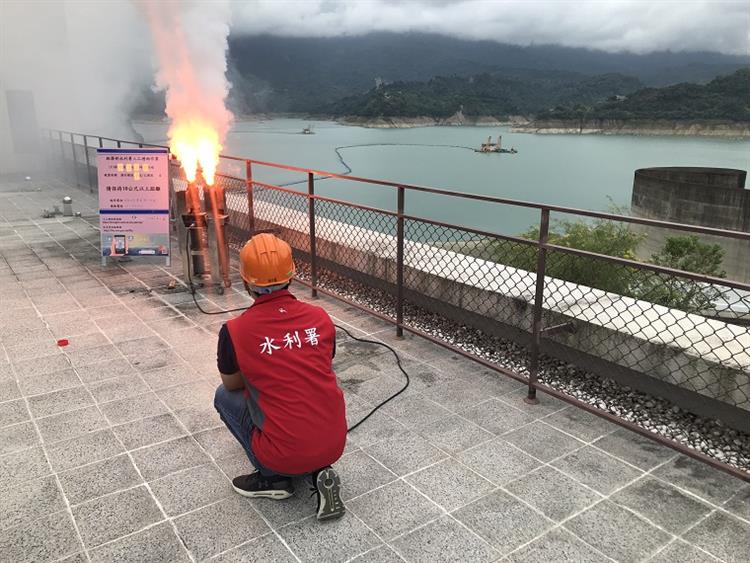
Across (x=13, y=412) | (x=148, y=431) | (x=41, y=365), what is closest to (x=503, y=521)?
(x=148, y=431)

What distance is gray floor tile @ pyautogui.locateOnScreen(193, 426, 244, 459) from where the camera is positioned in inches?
140

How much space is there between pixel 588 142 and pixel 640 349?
106 m

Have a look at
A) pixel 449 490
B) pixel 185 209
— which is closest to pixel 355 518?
pixel 449 490

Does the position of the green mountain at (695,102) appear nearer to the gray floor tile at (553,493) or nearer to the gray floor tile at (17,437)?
the gray floor tile at (553,493)

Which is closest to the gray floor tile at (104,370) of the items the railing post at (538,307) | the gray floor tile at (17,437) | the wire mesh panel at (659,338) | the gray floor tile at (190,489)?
the gray floor tile at (17,437)

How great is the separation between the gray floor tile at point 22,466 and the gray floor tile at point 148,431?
0.45m

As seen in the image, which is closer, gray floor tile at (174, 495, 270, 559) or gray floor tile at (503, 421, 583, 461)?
gray floor tile at (174, 495, 270, 559)

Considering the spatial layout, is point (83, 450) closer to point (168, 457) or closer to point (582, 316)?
point (168, 457)

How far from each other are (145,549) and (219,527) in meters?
0.35

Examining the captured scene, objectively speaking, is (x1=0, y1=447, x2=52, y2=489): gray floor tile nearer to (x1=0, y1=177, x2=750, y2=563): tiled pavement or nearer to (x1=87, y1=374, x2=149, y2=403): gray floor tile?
(x1=0, y1=177, x2=750, y2=563): tiled pavement

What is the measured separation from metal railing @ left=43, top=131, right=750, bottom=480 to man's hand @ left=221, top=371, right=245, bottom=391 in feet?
7.21

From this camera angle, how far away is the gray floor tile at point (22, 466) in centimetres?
329

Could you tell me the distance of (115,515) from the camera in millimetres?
2984

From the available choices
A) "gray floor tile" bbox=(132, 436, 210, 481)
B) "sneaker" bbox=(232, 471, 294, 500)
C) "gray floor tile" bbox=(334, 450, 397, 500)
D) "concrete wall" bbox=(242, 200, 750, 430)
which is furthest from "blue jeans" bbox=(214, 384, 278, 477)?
"concrete wall" bbox=(242, 200, 750, 430)
